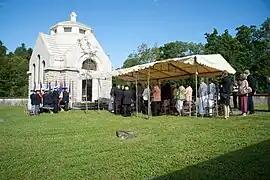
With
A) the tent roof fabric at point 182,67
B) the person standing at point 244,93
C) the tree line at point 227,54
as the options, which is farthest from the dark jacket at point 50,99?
the tree line at point 227,54

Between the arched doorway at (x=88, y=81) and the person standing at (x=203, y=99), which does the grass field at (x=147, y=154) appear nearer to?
the person standing at (x=203, y=99)

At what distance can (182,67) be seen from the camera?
632 inches

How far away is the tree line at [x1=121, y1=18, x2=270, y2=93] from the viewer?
45841 millimetres

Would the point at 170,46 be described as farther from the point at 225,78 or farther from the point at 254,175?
the point at 254,175

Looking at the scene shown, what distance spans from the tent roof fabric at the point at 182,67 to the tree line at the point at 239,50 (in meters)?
27.5

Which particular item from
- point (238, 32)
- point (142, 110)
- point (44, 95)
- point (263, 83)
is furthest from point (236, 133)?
point (238, 32)

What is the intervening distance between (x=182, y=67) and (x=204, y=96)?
2767mm

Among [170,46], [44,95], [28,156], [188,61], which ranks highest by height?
[170,46]

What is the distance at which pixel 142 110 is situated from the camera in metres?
18.9

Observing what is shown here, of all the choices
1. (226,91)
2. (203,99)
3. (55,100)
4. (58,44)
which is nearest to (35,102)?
(55,100)

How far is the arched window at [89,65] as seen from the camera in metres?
29.1

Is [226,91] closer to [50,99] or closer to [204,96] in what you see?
[204,96]

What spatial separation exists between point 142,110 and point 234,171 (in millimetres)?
13625

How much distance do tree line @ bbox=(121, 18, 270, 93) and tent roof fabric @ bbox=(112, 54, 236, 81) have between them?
27540 mm
